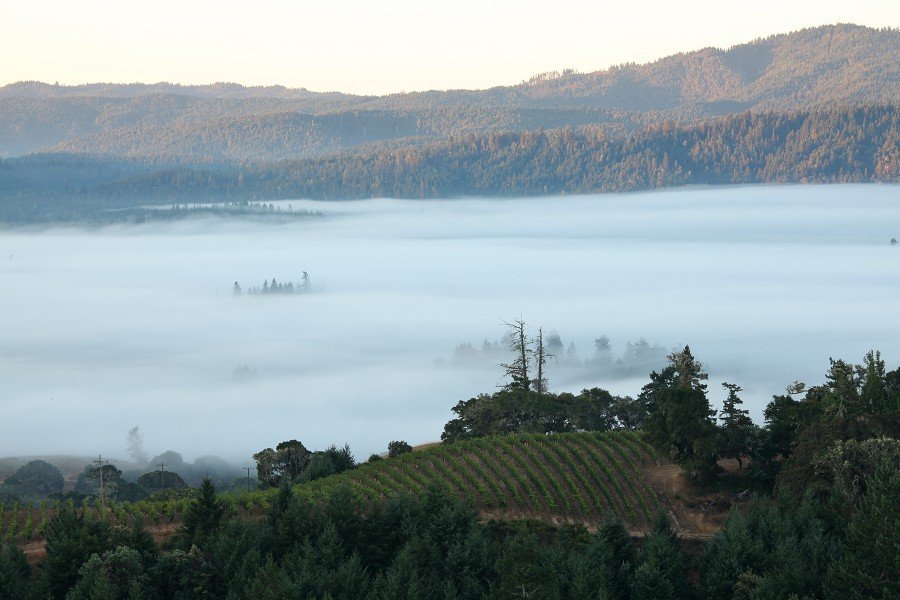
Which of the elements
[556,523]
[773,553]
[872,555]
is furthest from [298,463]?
[872,555]

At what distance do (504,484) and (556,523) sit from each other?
13.2ft

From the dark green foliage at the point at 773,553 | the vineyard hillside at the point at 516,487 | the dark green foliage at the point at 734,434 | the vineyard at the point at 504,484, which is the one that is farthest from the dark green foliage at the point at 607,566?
the dark green foliage at the point at 734,434

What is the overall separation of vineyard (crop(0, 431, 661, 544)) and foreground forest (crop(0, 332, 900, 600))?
5.0 inches

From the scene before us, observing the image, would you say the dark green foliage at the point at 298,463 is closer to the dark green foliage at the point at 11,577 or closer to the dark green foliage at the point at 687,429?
the dark green foliage at the point at 687,429

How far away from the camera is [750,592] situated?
4012 centimetres

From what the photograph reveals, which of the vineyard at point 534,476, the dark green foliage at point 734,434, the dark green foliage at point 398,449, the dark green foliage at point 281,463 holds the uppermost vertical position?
the dark green foliage at point 734,434

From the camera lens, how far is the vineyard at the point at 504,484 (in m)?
51.8

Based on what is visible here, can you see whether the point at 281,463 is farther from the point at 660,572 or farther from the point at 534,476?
the point at 660,572

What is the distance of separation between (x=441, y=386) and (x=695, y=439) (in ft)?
402

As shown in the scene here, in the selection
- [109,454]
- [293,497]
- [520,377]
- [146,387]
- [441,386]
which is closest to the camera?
[293,497]

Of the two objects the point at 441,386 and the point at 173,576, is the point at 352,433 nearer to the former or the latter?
the point at 441,386

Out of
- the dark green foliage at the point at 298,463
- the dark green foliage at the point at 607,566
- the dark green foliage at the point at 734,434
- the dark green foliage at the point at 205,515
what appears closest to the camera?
the dark green foliage at the point at 607,566

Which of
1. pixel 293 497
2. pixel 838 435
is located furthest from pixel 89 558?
pixel 838 435

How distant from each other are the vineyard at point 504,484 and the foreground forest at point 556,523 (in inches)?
5.0
